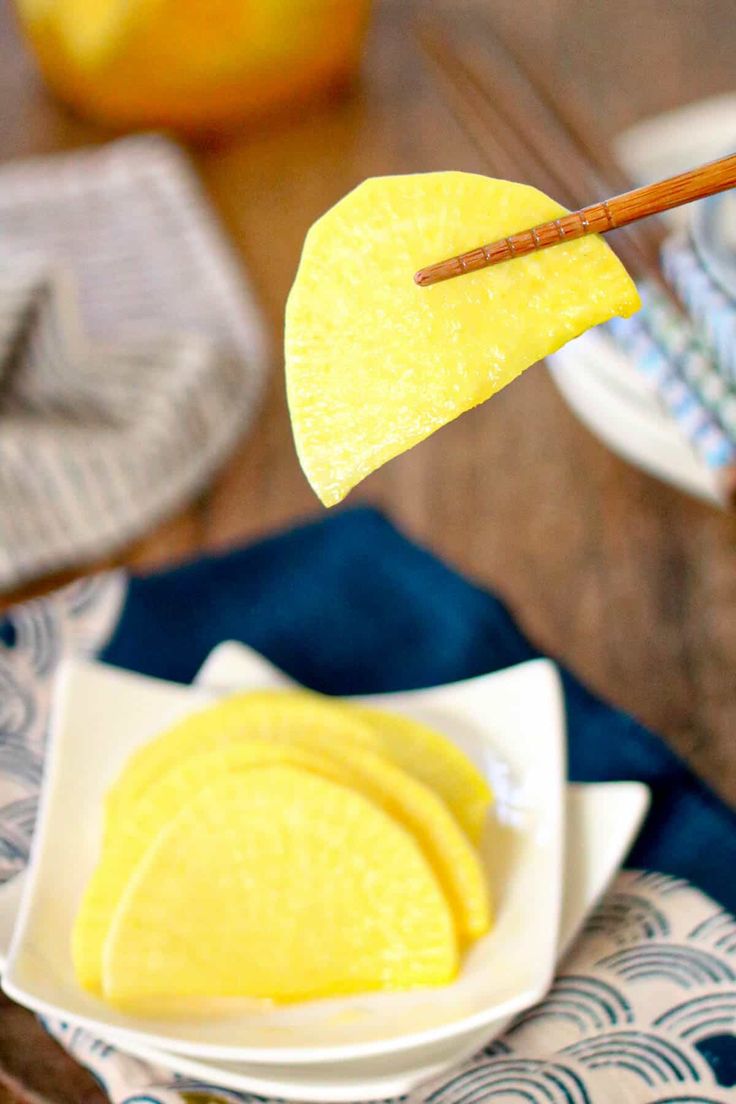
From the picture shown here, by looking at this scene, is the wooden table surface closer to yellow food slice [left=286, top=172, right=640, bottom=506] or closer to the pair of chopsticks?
the pair of chopsticks

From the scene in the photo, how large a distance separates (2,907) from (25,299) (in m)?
0.46

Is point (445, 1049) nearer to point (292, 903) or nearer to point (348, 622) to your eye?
point (292, 903)

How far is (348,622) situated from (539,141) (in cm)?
32

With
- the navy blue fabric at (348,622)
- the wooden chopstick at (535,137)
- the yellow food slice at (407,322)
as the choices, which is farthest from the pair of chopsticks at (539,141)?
the yellow food slice at (407,322)

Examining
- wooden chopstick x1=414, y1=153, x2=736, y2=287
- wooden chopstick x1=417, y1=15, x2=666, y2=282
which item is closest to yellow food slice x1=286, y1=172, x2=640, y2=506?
wooden chopstick x1=414, y1=153, x2=736, y2=287

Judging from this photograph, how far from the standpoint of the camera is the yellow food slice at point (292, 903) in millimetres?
453

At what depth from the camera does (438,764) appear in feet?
1.74

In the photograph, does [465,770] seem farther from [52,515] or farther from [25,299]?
[25,299]

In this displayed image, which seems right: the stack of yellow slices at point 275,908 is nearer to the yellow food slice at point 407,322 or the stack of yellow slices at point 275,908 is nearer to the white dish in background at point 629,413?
the yellow food slice at point 407,322

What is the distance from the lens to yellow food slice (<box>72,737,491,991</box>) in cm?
47

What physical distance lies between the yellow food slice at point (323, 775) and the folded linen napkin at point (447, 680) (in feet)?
0.14

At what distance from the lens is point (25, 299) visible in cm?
80

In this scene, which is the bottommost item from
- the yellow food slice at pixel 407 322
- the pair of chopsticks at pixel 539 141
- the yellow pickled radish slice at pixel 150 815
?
the yellow pickled radish slice at pixel 150 815

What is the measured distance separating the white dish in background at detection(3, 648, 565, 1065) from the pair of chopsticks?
0.54 ft
